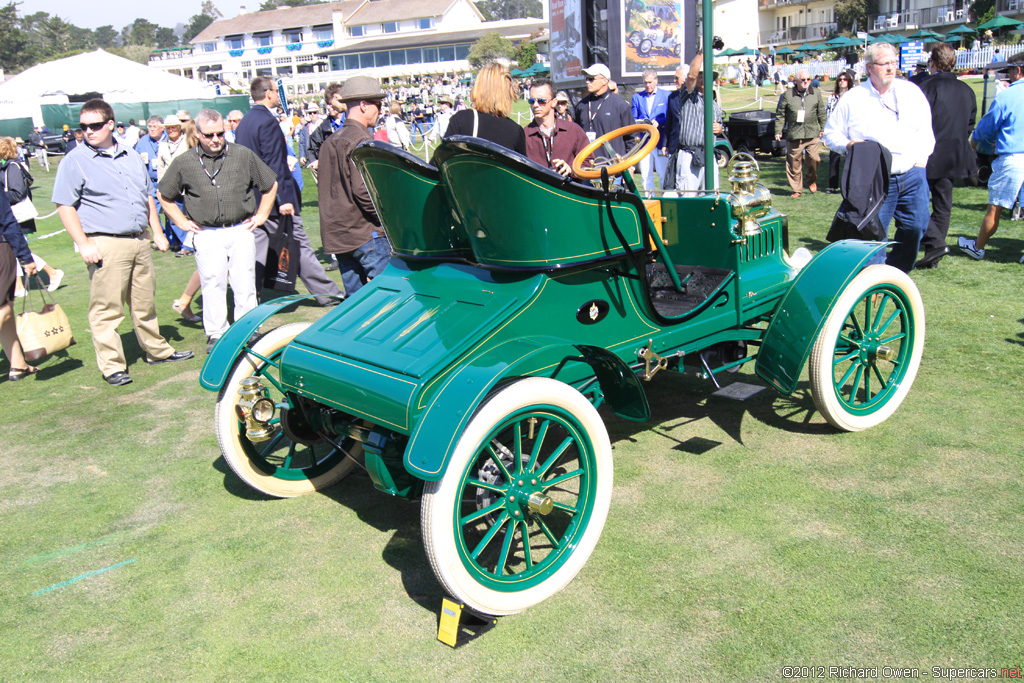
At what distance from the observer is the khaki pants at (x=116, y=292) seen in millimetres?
5680

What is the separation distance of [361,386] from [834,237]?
403cm

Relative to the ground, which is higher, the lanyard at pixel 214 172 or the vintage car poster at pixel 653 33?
the vintage car poster at pixel 653 33

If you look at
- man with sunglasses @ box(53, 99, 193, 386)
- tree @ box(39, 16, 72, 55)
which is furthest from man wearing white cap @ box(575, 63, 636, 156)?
tree @ box(39, 16, 72, 55)

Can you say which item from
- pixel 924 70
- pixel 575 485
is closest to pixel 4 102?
pixel 924 70

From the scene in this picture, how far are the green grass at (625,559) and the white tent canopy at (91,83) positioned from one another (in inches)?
1405

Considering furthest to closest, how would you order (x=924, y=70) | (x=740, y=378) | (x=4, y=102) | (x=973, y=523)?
(x=4, y=102), (x=924, y=70), (x=740, y=378), (x=973, y=523)

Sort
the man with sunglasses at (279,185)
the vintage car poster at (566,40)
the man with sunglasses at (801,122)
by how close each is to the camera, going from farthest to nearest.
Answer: the vintage car poster at (566,40) → the man with sunglasses at (801,122) → the man with sunglasses at (279,185)

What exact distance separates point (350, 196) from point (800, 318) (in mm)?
3246

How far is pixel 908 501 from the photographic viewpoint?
3.52m

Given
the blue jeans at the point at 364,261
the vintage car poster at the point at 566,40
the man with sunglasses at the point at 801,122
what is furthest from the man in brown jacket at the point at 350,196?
the vintage car poster at the point at 566,40

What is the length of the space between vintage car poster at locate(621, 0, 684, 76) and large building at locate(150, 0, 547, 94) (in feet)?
234

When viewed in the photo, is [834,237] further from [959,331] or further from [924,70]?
[924,70]

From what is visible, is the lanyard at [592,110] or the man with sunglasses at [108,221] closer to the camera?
the man with sunglasses at [108,221]

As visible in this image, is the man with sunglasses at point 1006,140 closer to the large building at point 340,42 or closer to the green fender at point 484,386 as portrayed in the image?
the green fender at point 484,386
